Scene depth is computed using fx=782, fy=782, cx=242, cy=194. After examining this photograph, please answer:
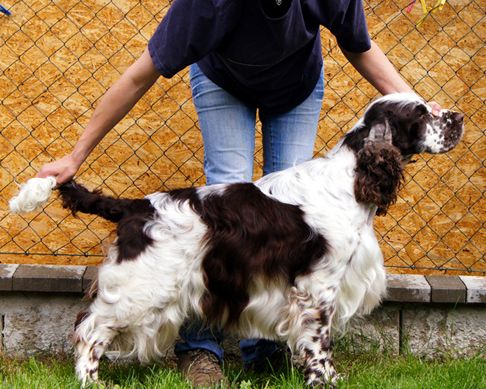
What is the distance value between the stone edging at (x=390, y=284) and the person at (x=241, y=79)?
73 centimetres

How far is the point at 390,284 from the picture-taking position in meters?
4.25

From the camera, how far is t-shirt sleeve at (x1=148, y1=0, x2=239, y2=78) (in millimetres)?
3102

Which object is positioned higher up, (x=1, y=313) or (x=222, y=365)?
(x=1, y=313)

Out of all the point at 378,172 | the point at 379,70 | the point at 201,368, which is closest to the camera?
the point at 378,172

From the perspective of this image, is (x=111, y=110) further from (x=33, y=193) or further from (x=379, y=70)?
(x=379, y=70)

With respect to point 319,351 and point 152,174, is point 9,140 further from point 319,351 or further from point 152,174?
point 319,351

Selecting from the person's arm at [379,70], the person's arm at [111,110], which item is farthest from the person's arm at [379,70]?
the person's arm at [111,110]

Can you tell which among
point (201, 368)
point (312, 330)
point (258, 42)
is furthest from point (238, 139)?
point (201, 368)

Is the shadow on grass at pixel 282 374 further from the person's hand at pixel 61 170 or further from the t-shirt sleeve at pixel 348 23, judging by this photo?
the t-shirt sleeve at pixel 348 23

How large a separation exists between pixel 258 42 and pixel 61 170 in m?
0.99

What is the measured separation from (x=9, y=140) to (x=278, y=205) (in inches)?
94.2

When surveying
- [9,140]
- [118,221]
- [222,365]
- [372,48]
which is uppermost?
[9,140]

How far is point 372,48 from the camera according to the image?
3707mm

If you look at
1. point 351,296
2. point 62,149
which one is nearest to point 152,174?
point 62,149
